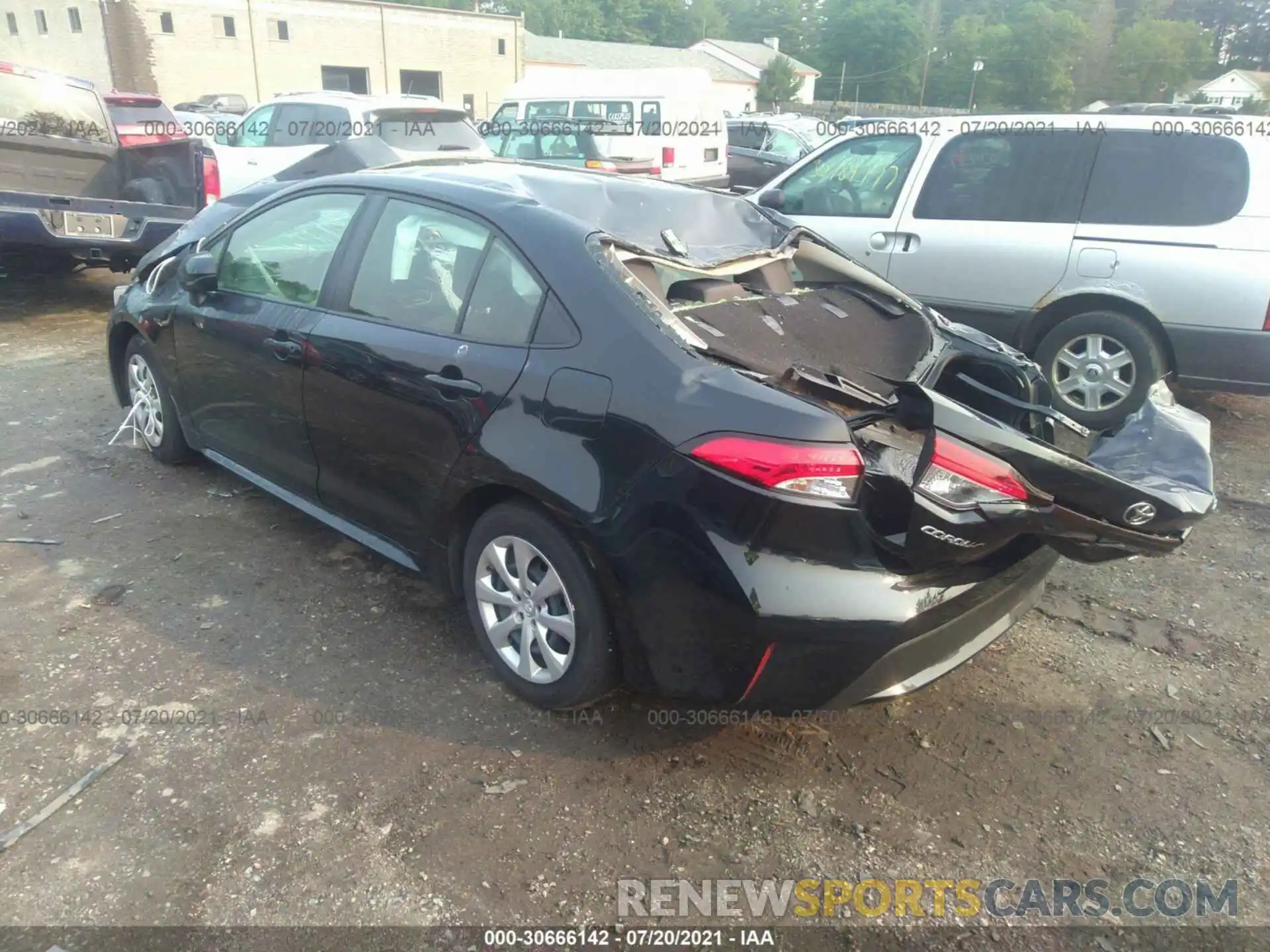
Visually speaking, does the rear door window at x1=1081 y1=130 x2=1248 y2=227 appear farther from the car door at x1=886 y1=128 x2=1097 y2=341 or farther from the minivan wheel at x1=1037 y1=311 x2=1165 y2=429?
the minivan wheel at x1=1037 y1=311 x2=1165 y2=429

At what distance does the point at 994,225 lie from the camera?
569 centimetres

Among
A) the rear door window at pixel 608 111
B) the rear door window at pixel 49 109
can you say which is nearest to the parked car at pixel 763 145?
the rear door window at pixel 608 111

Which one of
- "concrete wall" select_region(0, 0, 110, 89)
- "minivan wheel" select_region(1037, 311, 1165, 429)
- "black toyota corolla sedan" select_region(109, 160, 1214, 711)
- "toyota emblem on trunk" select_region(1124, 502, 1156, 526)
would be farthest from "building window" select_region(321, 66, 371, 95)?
"toyota emblem on trunk" select_region(1124, 502, 1156, 526)

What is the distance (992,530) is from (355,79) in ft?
176

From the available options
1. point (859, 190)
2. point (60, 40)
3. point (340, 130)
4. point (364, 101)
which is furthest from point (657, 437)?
point (60, 40)

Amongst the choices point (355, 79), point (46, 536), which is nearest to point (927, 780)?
point (46, 536)

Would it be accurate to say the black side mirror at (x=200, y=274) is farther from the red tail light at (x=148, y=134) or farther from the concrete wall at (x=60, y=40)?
the concrete wall at (x=60, y=40)

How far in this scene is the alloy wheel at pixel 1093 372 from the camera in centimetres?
530

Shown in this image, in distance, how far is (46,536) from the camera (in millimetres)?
3973

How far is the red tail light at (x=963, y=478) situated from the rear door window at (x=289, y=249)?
238 centimetres

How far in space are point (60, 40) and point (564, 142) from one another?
1885 inches

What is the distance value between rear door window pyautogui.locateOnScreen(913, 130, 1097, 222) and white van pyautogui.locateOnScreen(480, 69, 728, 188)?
6.41 m

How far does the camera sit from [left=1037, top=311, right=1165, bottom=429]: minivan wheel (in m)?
5.21

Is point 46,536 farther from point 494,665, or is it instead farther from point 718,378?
point 718,378
